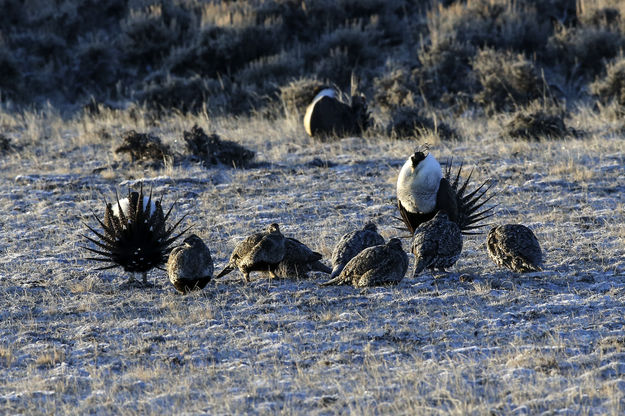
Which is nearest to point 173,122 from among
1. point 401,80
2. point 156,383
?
point 401,80

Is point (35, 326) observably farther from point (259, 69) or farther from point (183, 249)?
point (259, 69)

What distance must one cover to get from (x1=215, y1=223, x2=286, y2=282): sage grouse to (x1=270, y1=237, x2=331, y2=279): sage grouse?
8 centimetres

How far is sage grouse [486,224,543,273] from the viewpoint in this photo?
6.48m

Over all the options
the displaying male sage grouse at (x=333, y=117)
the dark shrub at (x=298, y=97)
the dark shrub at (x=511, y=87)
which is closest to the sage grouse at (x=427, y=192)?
the displaying male sage grouse at (x=333, y=117)

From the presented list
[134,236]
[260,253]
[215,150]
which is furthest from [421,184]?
[215,150]

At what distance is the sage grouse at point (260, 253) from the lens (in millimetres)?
6434

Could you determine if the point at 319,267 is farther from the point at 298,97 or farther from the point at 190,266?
the point at 298,97

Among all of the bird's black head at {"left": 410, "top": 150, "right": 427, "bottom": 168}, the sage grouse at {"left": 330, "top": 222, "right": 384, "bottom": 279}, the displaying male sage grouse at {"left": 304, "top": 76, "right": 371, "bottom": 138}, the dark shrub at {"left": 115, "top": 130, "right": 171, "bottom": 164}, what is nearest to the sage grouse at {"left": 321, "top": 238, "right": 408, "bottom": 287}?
the sage grouse at {"left": 330, "top": 222, "right": 384, "bottom": 279}

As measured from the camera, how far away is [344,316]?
5707 millimetres

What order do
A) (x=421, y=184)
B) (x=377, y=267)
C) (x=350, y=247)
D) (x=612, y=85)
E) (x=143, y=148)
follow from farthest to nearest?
(x=612, y=85)
(x=143, y=148)
(x=421, y=184)
(x=350, y=247)
(x=377, y=267)

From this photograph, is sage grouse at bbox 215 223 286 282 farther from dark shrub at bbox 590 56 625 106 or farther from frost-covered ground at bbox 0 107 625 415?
dark shrub at bbox 590 56 625 106

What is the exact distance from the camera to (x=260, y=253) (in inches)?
253

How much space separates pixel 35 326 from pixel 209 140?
6096mm

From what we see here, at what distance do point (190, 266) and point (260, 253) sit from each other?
0.53 m
